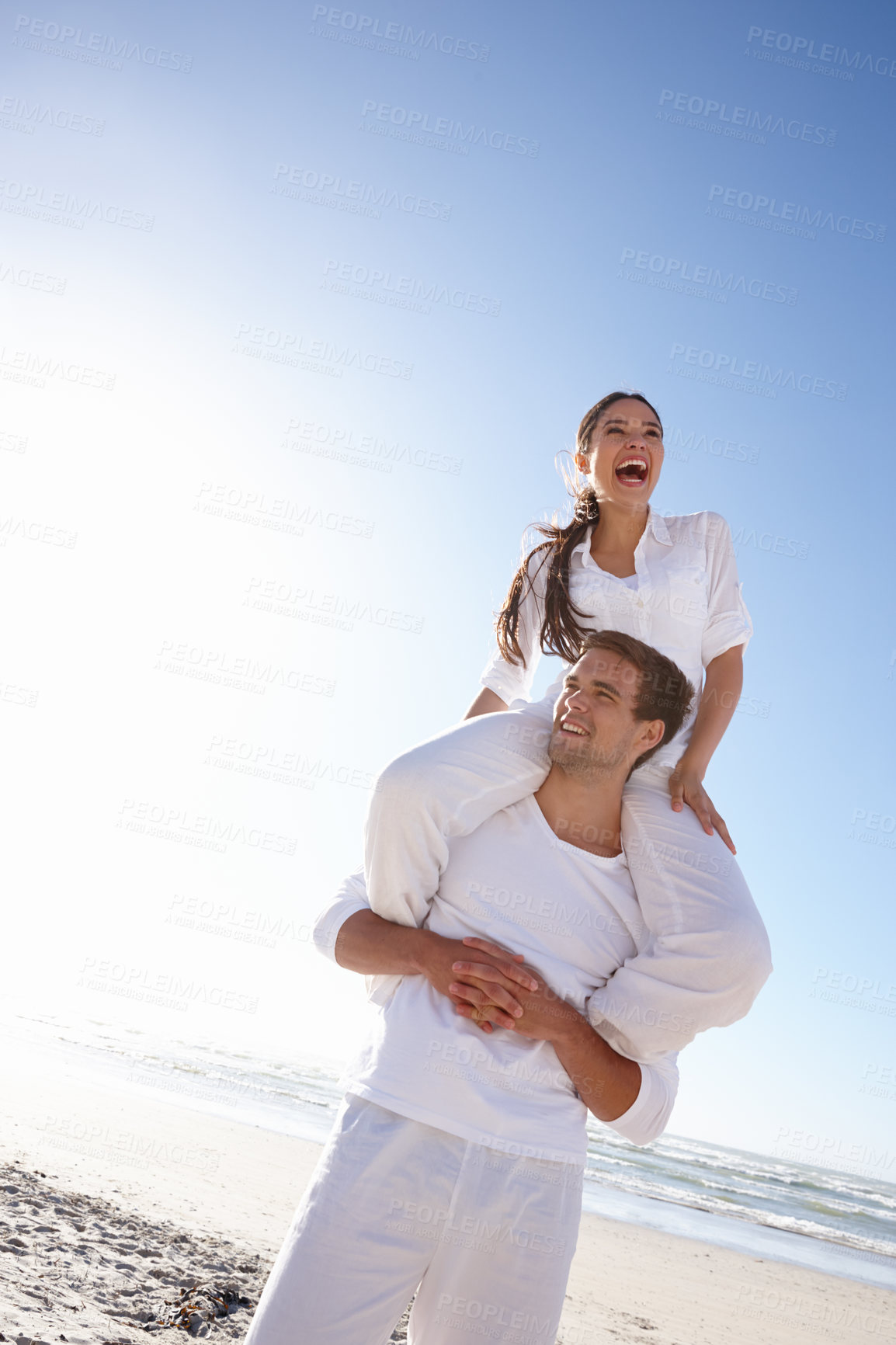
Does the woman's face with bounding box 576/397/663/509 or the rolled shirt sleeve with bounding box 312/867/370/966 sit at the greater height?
the woman's face with bounding box 576/397/663/509

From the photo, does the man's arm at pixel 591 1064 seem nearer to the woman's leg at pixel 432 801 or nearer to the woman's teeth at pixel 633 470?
the woman's leg at pixel 432 801

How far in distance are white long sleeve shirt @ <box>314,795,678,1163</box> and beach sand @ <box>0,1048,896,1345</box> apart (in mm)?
2543

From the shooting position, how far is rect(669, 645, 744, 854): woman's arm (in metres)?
2.71

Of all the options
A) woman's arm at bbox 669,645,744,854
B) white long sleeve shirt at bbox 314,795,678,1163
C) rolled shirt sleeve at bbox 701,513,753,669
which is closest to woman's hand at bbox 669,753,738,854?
woman's arm at bbox 669,645,744,854

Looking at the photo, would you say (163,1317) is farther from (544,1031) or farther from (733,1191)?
(733,1191)

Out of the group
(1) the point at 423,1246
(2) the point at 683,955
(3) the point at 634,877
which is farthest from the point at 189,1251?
(2) the point at 683,955

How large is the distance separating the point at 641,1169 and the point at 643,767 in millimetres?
17410

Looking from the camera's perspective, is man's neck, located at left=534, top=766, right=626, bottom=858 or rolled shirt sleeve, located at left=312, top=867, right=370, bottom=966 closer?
rolled shirt sleeve, located at left=312, top=867, right=370, bottom=966

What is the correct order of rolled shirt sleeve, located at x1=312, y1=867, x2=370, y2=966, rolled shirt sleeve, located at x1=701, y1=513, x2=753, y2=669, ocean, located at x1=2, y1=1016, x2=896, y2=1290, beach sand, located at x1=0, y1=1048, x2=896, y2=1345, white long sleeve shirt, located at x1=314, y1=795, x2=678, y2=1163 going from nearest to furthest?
white long sleeve shirt, located at x1=314, y1=795, x2=678, y2=1163
rolled shirt sleeve, located at x1=312, y1=867, x2=370, y2=966
rolled shirt sleeve, located at x1=701, y1=513, x2=753, y2=669
beach sand, located at x1=0, y1=1048, x2=896, y2=1345
ocean, located at x1=2, y1=1016, x2=896, y2=1290

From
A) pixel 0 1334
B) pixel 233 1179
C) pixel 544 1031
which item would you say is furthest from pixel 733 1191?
pixel 544 1031

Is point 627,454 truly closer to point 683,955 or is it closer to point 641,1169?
point 683,955

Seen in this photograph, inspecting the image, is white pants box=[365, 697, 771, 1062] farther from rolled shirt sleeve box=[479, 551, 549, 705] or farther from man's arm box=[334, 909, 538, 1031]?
rolled shirt sleeve box=[479, 551, 549, 705]

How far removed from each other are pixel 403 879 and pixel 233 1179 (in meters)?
7.86

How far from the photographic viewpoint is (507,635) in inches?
129
